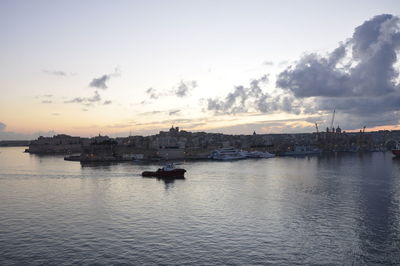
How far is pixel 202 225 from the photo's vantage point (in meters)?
31.3

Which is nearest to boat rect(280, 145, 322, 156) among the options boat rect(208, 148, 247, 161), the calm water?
boat rect(208, 148, 247, 161)

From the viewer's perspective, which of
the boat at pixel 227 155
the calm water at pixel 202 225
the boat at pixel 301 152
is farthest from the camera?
the boat at pixel 301 152

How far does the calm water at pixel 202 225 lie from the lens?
78.0 feet

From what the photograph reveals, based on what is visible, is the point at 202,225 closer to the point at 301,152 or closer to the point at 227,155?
the point at 227,155

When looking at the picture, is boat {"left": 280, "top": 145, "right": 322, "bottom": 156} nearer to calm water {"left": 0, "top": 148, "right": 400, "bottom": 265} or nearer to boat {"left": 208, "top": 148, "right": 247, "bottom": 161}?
boat {"left": 208, "top": 148, "right": 247, "bottom": 161}

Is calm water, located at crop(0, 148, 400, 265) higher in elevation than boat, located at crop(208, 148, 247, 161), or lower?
lower

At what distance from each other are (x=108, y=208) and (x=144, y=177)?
30.0 meters

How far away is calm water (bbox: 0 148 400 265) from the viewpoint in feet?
78.0

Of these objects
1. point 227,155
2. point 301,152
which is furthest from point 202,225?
point 301,152

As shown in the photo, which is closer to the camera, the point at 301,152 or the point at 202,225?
the point at 202,225

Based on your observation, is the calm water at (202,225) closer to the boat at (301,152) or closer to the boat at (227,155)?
the boat at (227,155)

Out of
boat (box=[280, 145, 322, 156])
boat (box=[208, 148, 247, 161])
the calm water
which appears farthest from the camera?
boat (box=[280, 145, 322, 156])

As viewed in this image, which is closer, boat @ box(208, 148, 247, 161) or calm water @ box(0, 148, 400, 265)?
calm water @ box(0, 148, 400, 265)

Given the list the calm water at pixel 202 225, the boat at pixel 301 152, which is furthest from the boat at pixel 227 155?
the calm water at pixel 202 225
